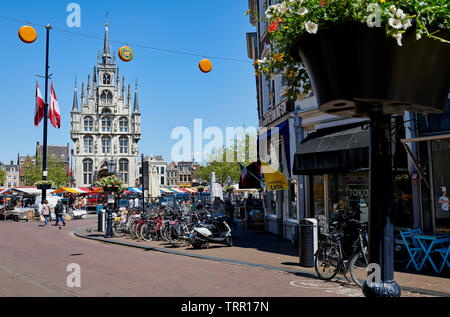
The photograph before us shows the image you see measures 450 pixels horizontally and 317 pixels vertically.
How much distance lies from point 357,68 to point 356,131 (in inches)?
321

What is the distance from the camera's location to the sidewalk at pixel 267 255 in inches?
278

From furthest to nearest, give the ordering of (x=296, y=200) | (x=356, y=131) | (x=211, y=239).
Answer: (x=296, y=200) < (x=211, y=239) < (x=356, y=131)

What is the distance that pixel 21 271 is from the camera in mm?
8766

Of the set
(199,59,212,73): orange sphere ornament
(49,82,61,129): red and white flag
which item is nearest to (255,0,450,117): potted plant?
(199,59,212,73): orange sphere ornament

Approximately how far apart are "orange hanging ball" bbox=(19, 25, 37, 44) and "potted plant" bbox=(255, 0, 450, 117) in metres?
13.1

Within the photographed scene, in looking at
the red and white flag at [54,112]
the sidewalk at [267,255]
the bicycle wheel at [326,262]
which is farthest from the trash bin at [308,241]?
the red and white flag at [54,112]

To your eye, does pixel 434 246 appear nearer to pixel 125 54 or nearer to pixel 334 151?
pixel 334 151

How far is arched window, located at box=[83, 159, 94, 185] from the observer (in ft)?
247

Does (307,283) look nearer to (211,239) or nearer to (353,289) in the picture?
(353,289)

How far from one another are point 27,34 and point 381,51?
13824 millimetres

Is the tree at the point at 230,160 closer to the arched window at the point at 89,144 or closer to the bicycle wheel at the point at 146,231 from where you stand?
the arched window at the point at 89,144

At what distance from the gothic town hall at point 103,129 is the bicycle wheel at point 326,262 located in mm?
70131

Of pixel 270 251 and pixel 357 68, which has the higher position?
pixel 357 68

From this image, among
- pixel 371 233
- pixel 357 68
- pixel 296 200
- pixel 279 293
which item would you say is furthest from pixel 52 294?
pixel 296 200
